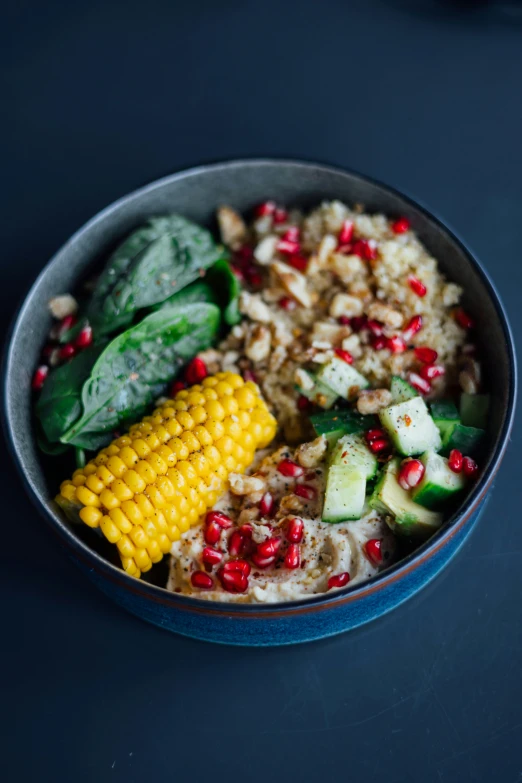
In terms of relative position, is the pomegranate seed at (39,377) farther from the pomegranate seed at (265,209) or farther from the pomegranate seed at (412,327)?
the pomegranate seed at (412,327)

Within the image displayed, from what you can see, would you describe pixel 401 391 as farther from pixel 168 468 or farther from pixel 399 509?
pixel 168 468

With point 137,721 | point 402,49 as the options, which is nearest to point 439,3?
point 402,49

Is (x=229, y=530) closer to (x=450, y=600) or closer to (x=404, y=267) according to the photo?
(x=450, y=600)

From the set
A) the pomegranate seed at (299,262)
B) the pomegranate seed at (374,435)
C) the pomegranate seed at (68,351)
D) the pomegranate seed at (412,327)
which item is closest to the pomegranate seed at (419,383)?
the pomegranate seed at (412,327)

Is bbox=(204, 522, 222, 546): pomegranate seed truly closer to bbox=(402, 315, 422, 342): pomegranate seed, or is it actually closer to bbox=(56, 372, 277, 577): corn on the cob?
bbox=(56, 372, 277, 577): corn on the cob

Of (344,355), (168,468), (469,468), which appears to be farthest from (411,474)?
(168,468)

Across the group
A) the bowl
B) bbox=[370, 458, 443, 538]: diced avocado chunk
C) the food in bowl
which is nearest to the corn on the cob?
the food in bowl
